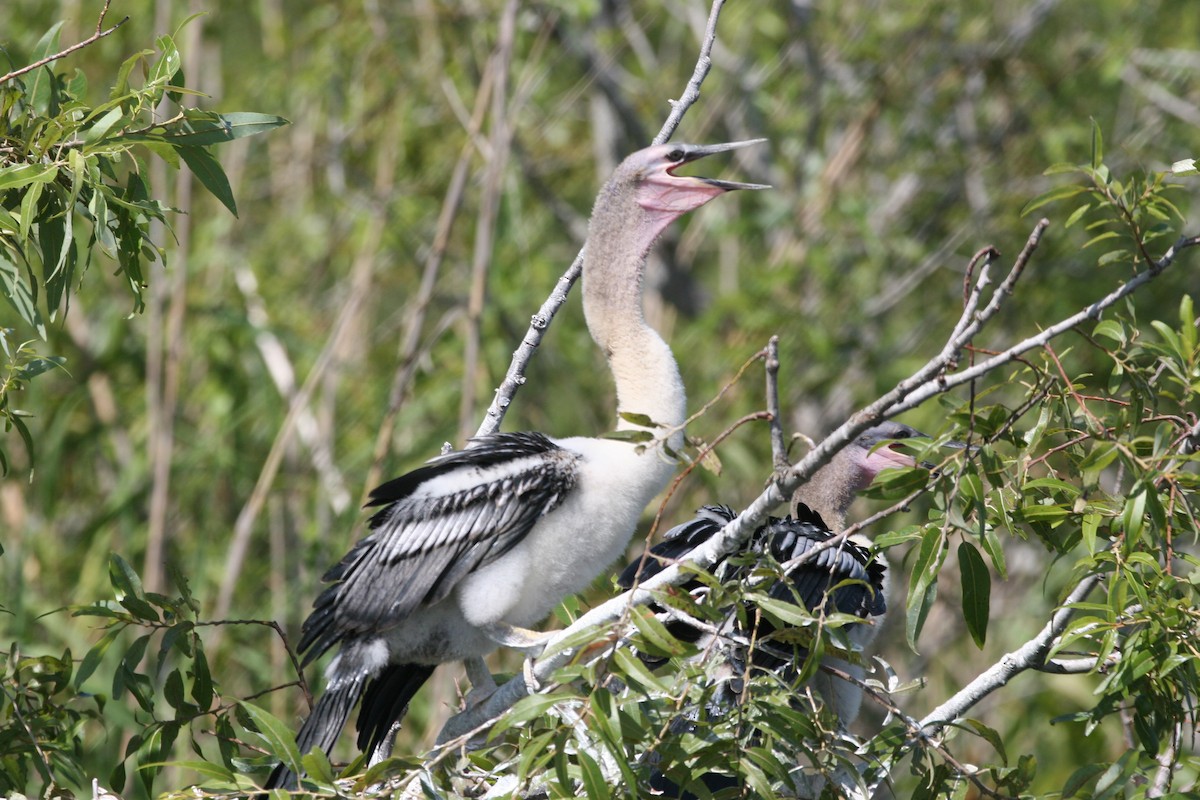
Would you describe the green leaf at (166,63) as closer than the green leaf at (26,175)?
No

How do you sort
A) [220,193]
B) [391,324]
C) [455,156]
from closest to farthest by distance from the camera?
[220,193]
[391,324]
[455,156]

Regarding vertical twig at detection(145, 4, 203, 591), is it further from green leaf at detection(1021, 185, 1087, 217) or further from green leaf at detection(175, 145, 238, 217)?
green leaf at detection(1021, 185, 1087, 217)

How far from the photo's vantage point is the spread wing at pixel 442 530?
2.66m

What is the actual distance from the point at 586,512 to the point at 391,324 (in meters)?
3.29

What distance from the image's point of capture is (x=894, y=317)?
22.4 ft

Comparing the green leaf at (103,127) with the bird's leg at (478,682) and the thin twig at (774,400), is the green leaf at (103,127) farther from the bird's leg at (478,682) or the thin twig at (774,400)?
the bird's leg at (478,682)

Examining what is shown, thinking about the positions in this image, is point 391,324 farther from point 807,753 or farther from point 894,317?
point 807,753

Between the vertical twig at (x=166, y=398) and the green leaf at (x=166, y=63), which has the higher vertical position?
the green leaf at (x=166, y=63)

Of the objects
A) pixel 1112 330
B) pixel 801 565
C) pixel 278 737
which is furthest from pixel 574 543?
pixel 1112 330

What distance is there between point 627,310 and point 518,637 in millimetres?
698

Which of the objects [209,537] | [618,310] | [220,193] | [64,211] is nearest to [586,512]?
[618,310]

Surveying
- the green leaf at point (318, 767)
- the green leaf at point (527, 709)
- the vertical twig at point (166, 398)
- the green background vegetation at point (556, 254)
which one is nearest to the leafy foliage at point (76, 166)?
the green leaf at point (318, 767)

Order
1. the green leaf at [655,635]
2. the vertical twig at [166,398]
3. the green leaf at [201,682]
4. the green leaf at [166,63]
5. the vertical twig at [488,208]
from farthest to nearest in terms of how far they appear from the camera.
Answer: the vertical twig at [166,398] → the vertical twig at [488,208] → the green leaf at [201,682] → the green leaf at [166,63] → the green leaf at [655,635]

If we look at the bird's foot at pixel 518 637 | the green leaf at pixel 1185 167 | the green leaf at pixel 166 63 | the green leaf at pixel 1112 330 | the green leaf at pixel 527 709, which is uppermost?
the green leaf at pixel 166 63
